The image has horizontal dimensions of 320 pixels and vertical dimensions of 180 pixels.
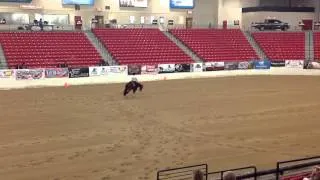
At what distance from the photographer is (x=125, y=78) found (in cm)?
3797

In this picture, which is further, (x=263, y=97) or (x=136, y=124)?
(x=263, y=97)

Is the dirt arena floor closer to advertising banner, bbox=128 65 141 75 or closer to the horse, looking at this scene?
the horse

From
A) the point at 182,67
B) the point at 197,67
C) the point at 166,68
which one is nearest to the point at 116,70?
the point at 166,68

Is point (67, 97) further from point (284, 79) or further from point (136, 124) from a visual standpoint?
point (284, 79)

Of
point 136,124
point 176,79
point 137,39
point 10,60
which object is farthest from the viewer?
point 137,39

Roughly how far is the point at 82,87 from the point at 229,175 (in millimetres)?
28021

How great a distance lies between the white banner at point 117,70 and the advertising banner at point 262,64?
13.7 meters

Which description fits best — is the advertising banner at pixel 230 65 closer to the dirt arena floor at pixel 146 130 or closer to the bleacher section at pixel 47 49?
the bleacher section at pixel 47 49

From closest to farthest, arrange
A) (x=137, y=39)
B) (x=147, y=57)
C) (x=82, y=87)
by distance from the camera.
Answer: (x=82, y=87) → (x=147, y=57) → (x=137, y=39)

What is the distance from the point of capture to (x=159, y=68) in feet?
131

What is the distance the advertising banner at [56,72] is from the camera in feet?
114

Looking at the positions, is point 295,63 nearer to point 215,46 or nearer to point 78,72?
point 215,46

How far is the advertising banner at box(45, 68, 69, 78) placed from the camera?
114ft

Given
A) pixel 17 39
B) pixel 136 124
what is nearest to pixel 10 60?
pixel 17 39
